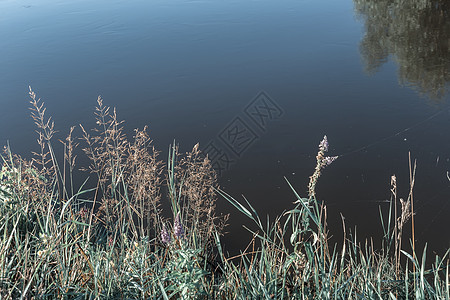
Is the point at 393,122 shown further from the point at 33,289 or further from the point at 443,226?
the point at 33,289

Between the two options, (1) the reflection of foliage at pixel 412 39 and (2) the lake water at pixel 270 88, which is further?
(1) the reflection of foliage at pixel 412 39

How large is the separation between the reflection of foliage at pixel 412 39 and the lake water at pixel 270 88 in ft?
0.08

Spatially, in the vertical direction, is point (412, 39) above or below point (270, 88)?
above

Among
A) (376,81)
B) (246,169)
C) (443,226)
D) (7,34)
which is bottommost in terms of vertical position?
(443,226)

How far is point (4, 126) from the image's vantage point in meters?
4.61

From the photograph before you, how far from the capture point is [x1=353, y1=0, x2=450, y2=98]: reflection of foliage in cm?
508

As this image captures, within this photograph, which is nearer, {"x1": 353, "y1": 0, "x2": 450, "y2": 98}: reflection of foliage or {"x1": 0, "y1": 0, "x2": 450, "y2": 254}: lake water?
{"x1": 0, "y1": 0, "x2": 450, "y2": 254}: lake water

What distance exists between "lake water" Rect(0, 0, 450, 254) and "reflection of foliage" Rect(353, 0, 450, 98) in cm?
2

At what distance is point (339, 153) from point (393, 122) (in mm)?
787

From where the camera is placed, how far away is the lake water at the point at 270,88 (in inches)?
143

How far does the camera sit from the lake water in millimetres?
3631

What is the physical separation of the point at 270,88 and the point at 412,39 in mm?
2294

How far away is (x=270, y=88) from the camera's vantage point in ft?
16.6

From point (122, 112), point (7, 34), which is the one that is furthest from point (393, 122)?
point (7, 34)
